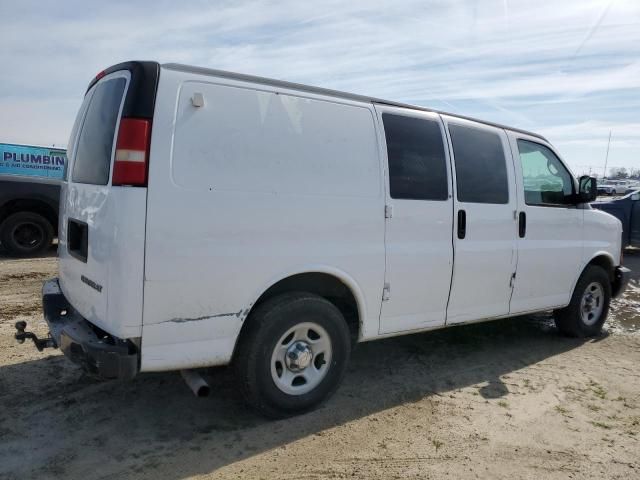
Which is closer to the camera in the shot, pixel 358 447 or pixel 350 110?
pixel 358 447

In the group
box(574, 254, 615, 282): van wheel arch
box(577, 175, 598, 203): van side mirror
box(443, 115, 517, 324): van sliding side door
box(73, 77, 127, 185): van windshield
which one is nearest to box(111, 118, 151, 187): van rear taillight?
box(73, 77, 127, 185): van windshield

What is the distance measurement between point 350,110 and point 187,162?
Result: 134 cm

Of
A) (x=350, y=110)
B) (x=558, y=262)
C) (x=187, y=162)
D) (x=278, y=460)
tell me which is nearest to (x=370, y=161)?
(x=350, y=110)

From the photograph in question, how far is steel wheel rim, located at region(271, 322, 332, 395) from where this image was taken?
3.58m

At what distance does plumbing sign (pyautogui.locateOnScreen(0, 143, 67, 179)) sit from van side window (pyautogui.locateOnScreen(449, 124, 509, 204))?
11.8m

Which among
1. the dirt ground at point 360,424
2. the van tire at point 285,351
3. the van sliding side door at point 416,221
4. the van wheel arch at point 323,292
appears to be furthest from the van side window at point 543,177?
the van tire at point 285,351

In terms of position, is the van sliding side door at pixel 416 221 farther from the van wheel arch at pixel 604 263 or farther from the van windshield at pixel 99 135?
the van wheel arch at pixel 604 263

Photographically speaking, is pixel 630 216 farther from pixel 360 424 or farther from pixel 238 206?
pixel 238 206

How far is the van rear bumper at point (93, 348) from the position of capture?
295 cm

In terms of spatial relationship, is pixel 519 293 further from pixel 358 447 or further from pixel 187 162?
pixel 187 162

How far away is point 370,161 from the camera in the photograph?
3871 mm

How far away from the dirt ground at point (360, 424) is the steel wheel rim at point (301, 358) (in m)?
0.24

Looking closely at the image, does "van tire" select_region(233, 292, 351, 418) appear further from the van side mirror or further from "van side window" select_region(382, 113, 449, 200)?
the van side mirror

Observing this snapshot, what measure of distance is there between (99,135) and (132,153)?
549 millimetres
